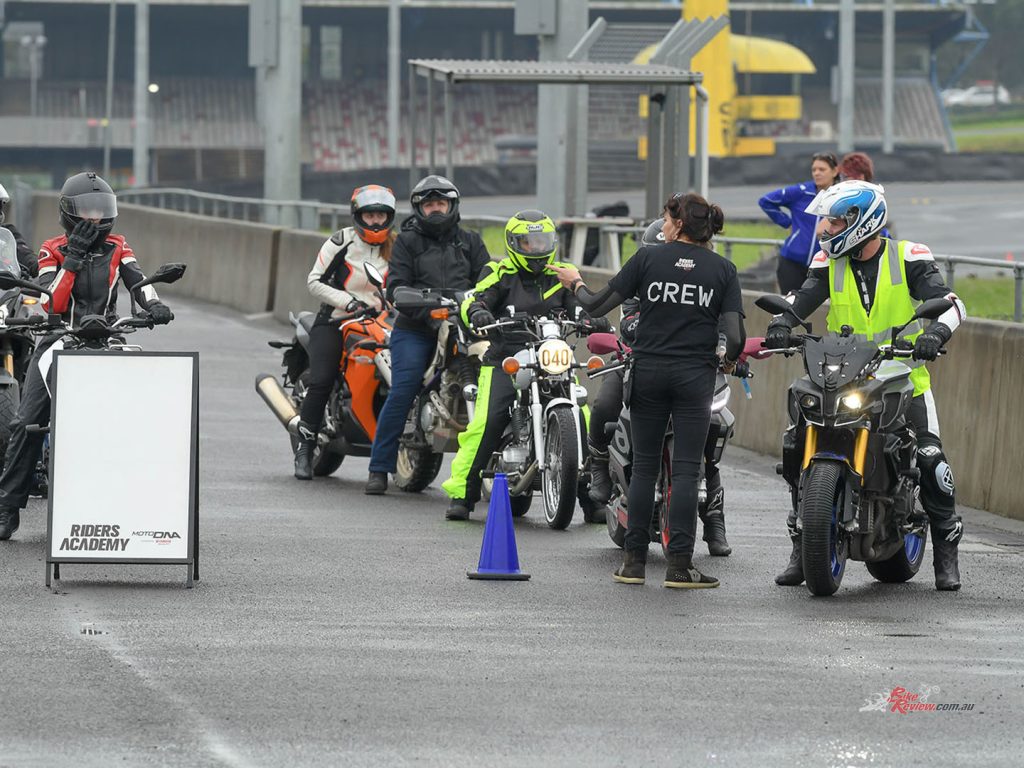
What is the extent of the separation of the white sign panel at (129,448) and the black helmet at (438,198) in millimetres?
3705

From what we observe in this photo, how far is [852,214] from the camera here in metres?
10.1

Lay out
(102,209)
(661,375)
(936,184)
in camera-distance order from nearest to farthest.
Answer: (661,375)
(102,209)
(936,184)

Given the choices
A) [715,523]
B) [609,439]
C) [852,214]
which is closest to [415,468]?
[609,439]

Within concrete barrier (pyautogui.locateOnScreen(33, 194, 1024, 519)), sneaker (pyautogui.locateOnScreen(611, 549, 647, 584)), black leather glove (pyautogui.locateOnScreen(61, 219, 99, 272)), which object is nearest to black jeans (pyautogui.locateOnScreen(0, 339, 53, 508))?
black leather glove (pyautogui.locateOnScreen(61, 219, 99, 272))

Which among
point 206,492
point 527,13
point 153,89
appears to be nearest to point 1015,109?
point 153,89

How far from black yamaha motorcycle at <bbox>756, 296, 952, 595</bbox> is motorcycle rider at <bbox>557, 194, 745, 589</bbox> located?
0.25m

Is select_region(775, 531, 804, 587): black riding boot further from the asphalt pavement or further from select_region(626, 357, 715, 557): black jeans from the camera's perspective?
select_region(626, 357, 715, 557): black jeans

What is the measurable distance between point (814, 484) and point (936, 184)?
170 feet

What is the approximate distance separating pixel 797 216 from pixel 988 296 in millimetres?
5634

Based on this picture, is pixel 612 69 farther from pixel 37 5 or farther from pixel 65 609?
pixel 37 5

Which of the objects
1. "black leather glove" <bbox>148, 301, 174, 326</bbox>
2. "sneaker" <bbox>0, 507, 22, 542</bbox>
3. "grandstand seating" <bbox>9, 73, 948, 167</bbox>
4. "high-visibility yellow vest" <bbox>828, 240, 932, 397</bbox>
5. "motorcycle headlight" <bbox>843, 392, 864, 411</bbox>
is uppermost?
"grandstand seating" <bbox>9, 73, 948, 167</bbox>

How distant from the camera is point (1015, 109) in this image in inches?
4481

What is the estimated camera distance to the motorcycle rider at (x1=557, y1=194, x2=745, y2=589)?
10.1 meters

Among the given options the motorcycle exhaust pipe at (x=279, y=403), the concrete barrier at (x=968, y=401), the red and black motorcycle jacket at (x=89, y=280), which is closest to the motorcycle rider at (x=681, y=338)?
the red and black motorcycle jacket at (x=89, y=280)
